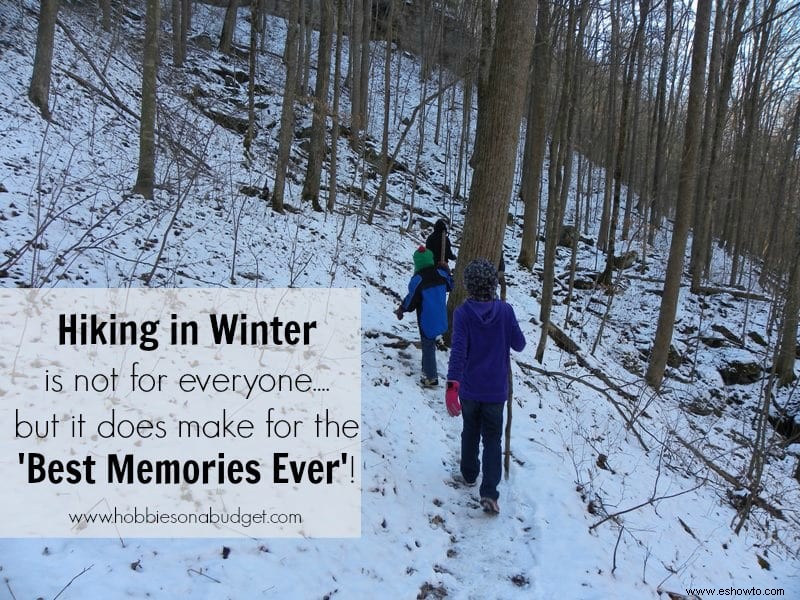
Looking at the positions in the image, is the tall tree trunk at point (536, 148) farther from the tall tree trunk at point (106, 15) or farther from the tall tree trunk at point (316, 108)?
the tall tree trunk at point (106, 15)

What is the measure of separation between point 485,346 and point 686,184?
7704mm

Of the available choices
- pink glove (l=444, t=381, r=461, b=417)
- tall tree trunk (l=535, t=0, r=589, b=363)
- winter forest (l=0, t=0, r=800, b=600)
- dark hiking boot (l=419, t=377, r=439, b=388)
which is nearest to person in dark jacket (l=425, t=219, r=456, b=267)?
winter forest (l=0, t=0, r=800, b=600)

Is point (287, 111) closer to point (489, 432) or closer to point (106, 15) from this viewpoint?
point (489, 432)

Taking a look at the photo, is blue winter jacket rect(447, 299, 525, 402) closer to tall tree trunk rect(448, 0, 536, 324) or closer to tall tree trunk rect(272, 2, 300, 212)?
tall tree trunk rect(448, 0, 536, 324)

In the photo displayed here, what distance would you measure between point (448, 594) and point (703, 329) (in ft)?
48.8

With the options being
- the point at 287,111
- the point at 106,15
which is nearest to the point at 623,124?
the point at 287,111

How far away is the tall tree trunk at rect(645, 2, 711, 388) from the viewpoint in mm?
9156

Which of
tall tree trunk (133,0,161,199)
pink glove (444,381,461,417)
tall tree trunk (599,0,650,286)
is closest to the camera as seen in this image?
pink glove (444,381,461,417)

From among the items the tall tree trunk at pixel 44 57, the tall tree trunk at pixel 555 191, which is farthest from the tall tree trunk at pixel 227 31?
the tall tree trunk at pixel 555 191

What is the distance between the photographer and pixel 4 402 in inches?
147

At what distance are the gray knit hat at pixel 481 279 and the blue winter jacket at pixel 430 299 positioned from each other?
6.11 ft

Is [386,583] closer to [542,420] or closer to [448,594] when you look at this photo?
[448,594]

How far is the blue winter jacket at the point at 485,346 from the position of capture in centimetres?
410

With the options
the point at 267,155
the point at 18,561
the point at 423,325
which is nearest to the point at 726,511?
the point at 423,325
